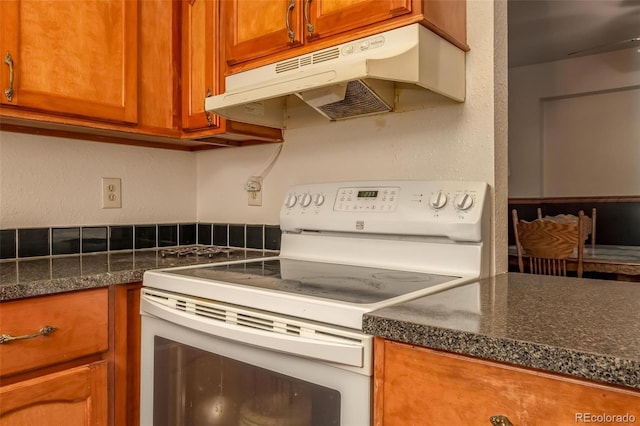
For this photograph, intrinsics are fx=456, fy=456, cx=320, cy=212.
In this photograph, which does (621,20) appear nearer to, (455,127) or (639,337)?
(455,127)

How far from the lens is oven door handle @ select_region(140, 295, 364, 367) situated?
0.81m

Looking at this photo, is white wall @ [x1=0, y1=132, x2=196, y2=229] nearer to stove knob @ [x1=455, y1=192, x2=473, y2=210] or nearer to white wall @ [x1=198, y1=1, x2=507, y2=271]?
white wall @ [x1=198, y1=1, x2=507, y2=271]

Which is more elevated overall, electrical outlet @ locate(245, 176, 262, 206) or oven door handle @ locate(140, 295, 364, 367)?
electrical outlet @ locate(245, 176, 262, 206)

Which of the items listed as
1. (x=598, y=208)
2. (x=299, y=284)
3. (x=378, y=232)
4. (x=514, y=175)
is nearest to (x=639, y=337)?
(x=299, y=284)

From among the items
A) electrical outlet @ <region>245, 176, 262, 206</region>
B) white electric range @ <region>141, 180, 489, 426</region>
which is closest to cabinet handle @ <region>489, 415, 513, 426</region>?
white electric range @ <region>141, 180, 489, 426</region>

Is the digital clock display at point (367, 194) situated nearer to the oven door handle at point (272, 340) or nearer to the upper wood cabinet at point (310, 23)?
the upper wood cabinet at point (310, 23)

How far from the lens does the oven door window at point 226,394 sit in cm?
89

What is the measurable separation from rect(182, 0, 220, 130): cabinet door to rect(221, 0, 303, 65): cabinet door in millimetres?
58

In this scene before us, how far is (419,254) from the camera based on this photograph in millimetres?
1283

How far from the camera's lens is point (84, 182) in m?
1.70

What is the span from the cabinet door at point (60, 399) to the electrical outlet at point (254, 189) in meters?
0.87

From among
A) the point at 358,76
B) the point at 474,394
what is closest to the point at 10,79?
the point at 358,76

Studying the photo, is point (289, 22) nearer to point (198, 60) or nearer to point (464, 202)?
point (198, 60)

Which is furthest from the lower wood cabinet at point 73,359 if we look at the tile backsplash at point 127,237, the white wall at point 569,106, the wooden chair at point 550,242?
the white wall at point 569,106
